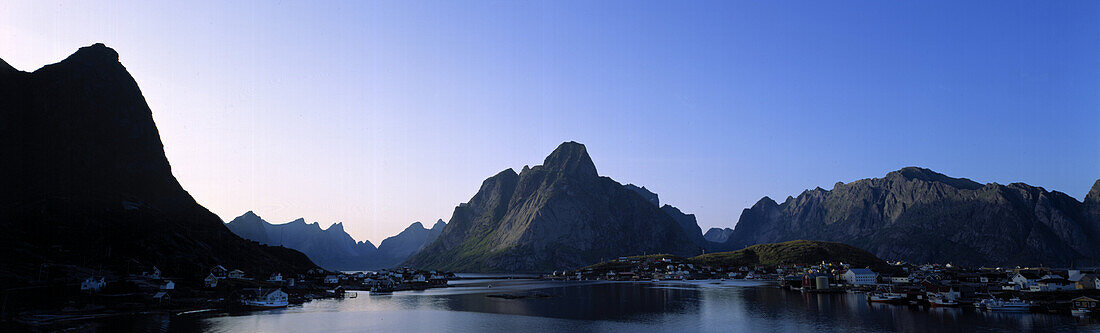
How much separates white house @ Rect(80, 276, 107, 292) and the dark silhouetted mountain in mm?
11738

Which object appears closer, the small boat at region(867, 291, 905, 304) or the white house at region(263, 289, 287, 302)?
the white house at region(263, 289, 287, 302)

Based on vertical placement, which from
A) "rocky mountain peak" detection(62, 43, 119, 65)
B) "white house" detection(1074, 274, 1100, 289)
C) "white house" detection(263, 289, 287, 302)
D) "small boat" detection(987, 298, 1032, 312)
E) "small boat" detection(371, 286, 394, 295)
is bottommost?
"small boat" detection(371, 286, 394, 295)

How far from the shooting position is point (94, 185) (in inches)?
5472

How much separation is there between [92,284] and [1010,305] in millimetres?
143336

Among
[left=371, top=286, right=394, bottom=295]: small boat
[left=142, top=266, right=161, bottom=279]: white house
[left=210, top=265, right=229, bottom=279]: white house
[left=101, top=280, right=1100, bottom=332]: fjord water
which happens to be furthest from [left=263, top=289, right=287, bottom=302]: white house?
[left=371, top=286, right=394, bottom=295]: small boat

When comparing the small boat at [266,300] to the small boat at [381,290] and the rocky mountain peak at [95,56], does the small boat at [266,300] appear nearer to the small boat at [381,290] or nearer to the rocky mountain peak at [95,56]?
the small boat at [381,290]

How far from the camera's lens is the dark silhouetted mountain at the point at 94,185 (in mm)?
112562

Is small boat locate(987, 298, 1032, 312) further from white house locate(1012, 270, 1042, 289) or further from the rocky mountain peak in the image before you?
the rocky mountain peak

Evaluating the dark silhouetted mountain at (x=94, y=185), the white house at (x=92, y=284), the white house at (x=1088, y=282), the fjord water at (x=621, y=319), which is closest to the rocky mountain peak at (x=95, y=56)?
the dark silhouetted mountain at (x=94, y=185)

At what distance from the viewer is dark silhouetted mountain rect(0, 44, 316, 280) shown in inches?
4432

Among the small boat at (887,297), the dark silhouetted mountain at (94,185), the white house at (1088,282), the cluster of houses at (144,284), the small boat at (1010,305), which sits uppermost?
the dark silhouetted mountain at (94,185)

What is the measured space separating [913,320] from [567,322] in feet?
158

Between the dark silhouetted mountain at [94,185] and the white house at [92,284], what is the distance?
1174 cm

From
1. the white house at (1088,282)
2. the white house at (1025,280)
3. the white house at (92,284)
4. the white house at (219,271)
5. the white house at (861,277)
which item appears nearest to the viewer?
the white house at (92,284)
